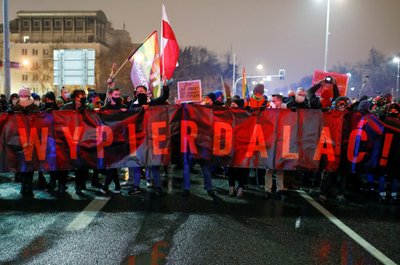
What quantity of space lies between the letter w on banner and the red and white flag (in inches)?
43.4

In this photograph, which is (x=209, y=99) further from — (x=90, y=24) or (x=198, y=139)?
(x=90, y=24)

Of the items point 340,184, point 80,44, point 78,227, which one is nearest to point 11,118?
point 78,227

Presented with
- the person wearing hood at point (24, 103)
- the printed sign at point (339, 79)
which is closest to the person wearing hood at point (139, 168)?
the person wearing hood at point (24, 103)

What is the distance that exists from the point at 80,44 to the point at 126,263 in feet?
306

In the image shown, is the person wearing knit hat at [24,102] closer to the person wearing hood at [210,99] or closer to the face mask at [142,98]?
the face mask at [142,98]

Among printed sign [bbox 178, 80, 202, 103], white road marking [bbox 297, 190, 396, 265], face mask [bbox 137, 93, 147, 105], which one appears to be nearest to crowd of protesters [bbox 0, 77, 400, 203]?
face mask [bbox 137, 93, 147, 105]

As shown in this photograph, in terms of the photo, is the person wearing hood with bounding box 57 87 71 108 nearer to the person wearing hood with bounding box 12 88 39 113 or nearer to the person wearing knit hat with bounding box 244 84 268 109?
the person wearing hood with bounding box 12 88 39 113

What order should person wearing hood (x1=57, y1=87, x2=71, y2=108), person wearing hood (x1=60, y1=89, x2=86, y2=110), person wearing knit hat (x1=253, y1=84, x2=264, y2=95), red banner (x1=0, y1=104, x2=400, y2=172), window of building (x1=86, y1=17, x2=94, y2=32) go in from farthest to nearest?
window of building (x1=86, y1=17, x2=94, y2=32) → person wearing hood (x1=57, y1=87, x2=71, y2=108) → person wearing knit hat (x1=253, y1=84, x2=264, y2=95) → person wearing hood (x1=60, y1=89, x2=86, y2=110) → red banner (x1=0, y1=104, x2=400, y2=172)

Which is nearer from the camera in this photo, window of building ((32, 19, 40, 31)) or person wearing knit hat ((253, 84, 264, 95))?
person wearing knit hat ((253, 84, 264, 95))

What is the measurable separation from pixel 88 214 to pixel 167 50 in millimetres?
3453

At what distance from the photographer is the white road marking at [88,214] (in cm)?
590

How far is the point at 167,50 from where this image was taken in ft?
27.3

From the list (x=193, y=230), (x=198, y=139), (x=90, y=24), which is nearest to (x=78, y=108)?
(x=198, y=139)

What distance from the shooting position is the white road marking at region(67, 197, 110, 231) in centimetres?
590
